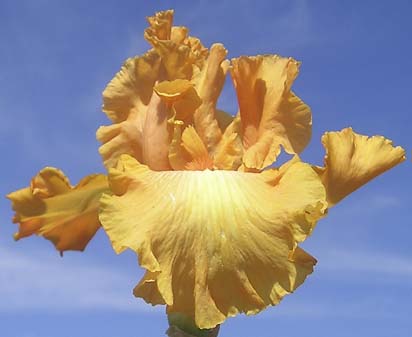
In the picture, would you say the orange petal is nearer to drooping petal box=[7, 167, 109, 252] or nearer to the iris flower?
the iris flower

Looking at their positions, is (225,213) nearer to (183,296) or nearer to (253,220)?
(253,220)

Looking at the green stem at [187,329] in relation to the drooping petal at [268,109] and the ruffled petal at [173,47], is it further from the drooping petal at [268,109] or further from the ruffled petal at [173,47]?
the ruffled petal at [173,47]

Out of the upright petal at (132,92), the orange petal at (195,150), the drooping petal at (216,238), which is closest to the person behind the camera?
the drooping petal at (216,238)

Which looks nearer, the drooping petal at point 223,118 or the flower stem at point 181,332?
the flower stem at point 181,332

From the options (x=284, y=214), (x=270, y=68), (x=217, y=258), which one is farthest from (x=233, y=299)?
(x=270, y=68)

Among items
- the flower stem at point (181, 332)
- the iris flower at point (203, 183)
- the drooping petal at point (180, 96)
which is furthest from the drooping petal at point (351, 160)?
the flower stem at point (181, 332)

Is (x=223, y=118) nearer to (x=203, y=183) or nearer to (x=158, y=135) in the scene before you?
(x=158, y=135)

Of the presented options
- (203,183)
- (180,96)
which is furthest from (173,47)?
(203,183)
